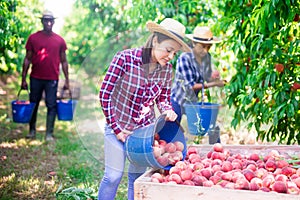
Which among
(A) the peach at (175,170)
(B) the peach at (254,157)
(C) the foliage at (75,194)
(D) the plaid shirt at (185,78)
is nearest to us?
(A) the peach at (175,170)

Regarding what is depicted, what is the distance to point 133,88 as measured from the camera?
8.38 feet

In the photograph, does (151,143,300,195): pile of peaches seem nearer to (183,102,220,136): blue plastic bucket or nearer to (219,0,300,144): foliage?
(219,0,300,144): foliage

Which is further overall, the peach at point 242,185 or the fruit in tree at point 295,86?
the fruit in tree at point 295,86

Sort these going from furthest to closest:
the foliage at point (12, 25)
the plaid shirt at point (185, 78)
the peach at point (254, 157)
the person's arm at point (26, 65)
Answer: the person's arm at point (26, 65) < the foliage at point (12, 25) < the plaid shirt at point (185, 78) < the peach at point (254, 157)

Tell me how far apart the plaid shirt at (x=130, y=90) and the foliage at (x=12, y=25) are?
2.01 m

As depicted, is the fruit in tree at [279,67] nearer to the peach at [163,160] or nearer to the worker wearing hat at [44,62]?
the peach at [163,160]

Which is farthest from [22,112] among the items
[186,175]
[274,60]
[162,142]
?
[186,175]

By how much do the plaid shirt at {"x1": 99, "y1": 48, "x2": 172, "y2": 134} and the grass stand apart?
71 centimetres

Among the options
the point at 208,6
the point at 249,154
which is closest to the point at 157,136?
the point at 249,154

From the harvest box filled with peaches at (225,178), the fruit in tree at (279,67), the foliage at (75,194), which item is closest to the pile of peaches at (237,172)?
the harvest box filled with peaches at (225,178)

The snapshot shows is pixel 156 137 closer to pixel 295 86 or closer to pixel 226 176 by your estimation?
pixel 226 176

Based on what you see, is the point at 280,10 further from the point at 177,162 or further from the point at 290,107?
the point at 177,162

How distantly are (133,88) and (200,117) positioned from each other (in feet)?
5.22

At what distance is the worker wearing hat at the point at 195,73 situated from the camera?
4.15m
